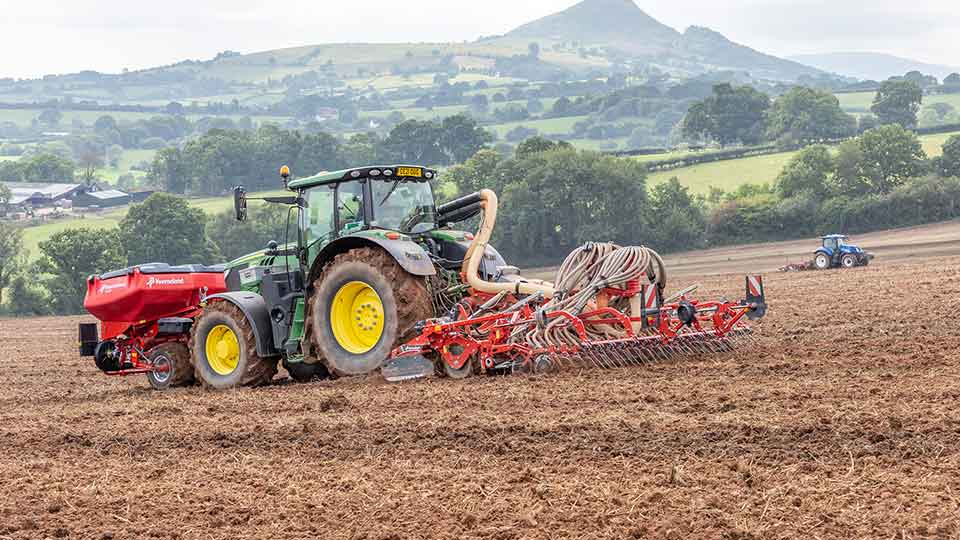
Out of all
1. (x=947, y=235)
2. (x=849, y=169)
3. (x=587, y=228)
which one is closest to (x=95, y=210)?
(x=587, y=228)

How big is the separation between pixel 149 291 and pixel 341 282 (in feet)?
10.7

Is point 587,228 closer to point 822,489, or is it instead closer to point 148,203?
point 148,203

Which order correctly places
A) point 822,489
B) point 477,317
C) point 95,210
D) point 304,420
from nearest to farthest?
point 822,489
point 304,420
point 477,317
point 95,210

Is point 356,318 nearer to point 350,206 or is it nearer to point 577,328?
point 350,206

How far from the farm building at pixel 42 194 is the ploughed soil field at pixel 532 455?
261ft

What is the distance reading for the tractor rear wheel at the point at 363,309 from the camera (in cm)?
1131

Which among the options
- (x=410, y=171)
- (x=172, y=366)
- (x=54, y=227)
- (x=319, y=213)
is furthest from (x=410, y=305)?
(x=54, y=227)

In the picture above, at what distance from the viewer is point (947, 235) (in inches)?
1741

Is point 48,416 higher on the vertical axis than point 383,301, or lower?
lower

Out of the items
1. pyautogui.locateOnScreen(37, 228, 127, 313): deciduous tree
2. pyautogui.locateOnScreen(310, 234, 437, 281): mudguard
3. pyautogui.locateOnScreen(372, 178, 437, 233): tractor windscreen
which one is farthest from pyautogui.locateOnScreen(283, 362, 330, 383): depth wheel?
pyautogui.locateOnScreen(37, 228, 127, 313): deciduous tree

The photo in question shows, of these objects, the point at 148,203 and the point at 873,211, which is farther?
the point at 148,203

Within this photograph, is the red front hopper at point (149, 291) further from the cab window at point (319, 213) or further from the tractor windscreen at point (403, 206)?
the tractor windscreen at point (403, 206)

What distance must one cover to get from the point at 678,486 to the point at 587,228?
48644 millimetres

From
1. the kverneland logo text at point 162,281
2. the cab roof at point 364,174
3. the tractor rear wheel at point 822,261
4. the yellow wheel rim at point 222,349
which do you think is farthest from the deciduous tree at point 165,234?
the cab roof at point 364,174
